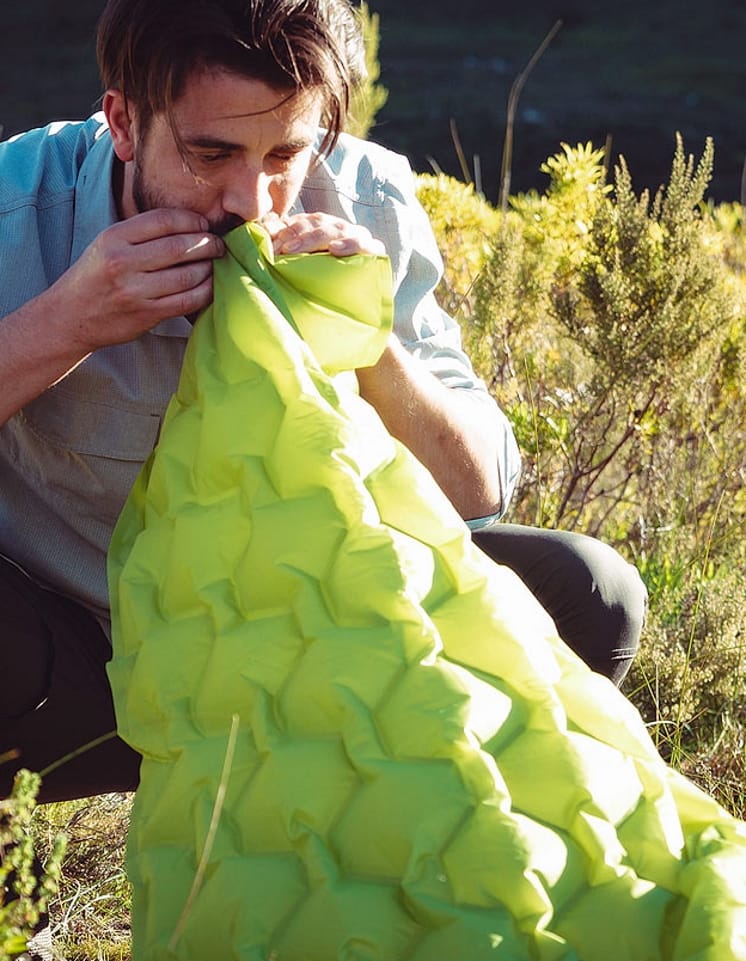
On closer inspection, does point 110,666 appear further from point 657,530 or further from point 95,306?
point 657,530

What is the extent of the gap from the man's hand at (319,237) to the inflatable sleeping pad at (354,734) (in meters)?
0.15

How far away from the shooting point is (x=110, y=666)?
64.2 inches

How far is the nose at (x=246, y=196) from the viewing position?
6.06ft

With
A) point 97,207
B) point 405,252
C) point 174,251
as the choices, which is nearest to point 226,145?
point 174,251

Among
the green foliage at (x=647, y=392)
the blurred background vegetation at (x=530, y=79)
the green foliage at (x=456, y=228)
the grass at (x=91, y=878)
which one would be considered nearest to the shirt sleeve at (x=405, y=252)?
the green foliage at (x=647, y=392)

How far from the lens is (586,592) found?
2.12 metres

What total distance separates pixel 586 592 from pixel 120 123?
0.98m

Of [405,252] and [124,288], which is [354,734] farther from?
[405,252]

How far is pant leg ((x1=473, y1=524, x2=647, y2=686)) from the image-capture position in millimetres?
2127

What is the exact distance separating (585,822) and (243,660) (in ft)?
1.26

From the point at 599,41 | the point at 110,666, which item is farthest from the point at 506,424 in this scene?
the point at 599,41

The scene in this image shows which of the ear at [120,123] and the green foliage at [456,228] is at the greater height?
the ear at [120,123]

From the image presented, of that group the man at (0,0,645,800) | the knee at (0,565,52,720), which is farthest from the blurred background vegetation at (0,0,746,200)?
the knee at (0,565,52,720)

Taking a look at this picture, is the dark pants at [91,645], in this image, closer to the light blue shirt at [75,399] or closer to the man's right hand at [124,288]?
the light blue shirt at [75,399]
